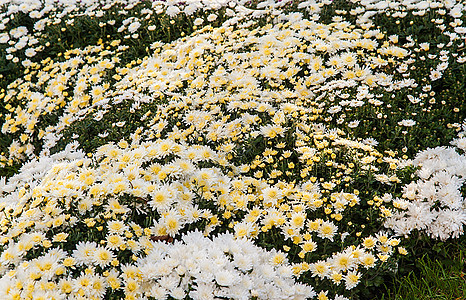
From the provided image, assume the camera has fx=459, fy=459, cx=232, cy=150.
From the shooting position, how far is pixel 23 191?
3.48 meters

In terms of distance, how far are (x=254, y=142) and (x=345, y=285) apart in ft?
4.65

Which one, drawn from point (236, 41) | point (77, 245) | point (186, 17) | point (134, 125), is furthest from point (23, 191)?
point (186, 17)

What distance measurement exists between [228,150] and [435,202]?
5.42ft

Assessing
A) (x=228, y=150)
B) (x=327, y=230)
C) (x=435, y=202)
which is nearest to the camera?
(x=327, y=230)

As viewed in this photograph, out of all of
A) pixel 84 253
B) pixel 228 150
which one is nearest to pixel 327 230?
pixel 228 150

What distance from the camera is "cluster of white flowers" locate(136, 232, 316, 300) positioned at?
2.64m

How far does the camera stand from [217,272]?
2.67 meters

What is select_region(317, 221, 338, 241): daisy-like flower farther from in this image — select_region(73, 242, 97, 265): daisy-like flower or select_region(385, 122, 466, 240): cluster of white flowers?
select_region(73, 242, 97, 265): daisy-like flower

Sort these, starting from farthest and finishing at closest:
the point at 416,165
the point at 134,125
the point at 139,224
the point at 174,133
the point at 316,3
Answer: the point at 316,3 → the point at 134,125 → the point at 174,133 → the point at 416,165 → the point at 139,224

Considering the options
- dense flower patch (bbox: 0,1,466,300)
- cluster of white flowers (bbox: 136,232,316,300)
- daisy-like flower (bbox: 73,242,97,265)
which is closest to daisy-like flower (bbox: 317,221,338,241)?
dense flower patch (bbox: 0,1,466,300)

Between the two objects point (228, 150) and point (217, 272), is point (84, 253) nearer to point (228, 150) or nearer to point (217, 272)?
point (217, 272)

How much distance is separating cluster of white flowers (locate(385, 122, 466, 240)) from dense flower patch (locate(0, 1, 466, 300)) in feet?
0.05

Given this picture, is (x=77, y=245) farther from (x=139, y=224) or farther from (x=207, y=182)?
(x=207, y=182)

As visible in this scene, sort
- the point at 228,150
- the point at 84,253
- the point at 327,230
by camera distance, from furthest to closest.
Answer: the point at 228,150 < the point at 327,230 < the point at 84,253
